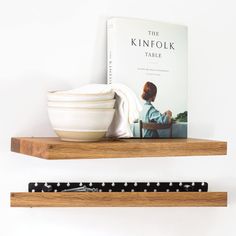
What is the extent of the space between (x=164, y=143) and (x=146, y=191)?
0.65 ft

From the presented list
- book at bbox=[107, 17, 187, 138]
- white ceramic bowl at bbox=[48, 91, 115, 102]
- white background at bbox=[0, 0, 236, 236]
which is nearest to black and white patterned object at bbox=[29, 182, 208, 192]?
white background at bbox=[0, 0, 236, 236]

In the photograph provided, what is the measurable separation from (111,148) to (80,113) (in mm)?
91

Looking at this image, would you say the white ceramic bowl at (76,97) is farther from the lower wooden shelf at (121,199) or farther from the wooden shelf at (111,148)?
the lower wooden shelf at (121,199)

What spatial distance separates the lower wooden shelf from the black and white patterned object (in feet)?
0.15

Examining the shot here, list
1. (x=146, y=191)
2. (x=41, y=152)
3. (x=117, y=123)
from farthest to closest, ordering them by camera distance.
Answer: (x=146, y=191) < (x=117, y=123) < (x=41, y=152)

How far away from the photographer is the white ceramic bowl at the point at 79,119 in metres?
1.01

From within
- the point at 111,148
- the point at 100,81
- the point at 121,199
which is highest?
the point at 100,81

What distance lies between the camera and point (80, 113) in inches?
39.9

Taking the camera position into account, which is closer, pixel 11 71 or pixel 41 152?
pixel 41 152

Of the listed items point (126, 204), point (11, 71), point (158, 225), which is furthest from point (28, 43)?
point (158, 225)

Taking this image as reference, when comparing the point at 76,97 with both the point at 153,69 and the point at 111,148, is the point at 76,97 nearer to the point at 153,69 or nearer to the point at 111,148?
the point at 111,148

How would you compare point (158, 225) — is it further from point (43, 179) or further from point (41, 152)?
point (41, 152)

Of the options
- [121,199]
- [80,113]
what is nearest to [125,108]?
[80,113]

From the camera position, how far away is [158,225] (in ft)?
→ 4.11
